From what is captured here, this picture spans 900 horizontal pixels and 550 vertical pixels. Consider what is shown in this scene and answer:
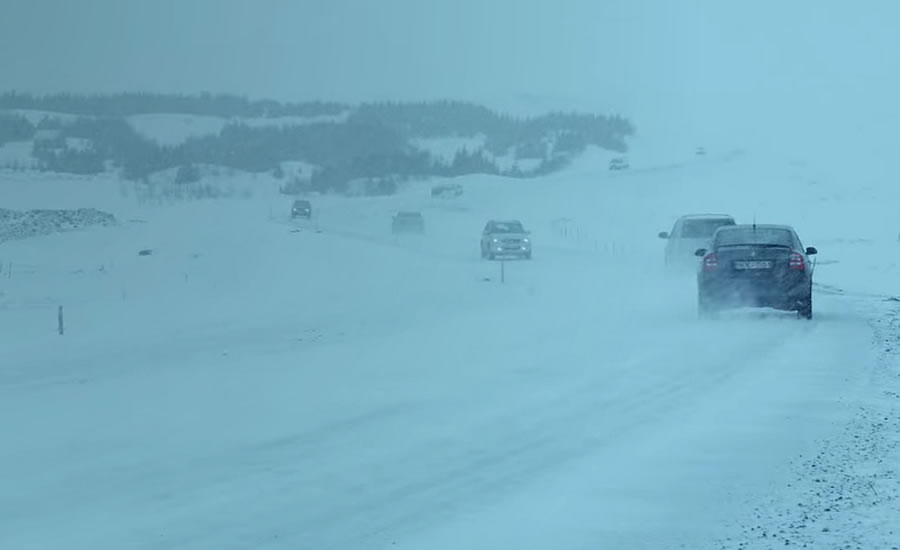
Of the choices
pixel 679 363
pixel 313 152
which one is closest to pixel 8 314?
→ pixel 679 363

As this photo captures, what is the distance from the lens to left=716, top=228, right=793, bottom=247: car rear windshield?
2177 cm

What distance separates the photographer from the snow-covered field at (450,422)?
7645mm

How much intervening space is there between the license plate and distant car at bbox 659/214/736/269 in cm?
1142

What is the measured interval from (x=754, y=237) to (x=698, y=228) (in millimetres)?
11806

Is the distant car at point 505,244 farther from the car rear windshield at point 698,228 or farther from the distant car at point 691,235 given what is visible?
the car rear windshield at point 698,228

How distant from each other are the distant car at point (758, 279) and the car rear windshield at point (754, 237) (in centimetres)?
26

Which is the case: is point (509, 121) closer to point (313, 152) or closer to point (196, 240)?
point (313, 152)

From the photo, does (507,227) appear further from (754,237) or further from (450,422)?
(450,422)

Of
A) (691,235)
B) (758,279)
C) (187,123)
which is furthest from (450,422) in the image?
(187,123)

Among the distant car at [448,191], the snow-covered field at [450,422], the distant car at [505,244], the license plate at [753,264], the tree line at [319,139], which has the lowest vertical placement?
the snow-covered field at [450,422]

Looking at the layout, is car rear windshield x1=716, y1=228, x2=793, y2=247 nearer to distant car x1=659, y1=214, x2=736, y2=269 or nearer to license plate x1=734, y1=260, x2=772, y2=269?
license plate x1=734, y1=260, x2=772, y2=269

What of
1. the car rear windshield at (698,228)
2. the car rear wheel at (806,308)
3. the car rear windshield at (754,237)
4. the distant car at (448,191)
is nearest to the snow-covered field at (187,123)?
the distant car at (448,191)

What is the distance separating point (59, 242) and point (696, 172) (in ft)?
198

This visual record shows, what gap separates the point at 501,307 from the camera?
1024 inches
